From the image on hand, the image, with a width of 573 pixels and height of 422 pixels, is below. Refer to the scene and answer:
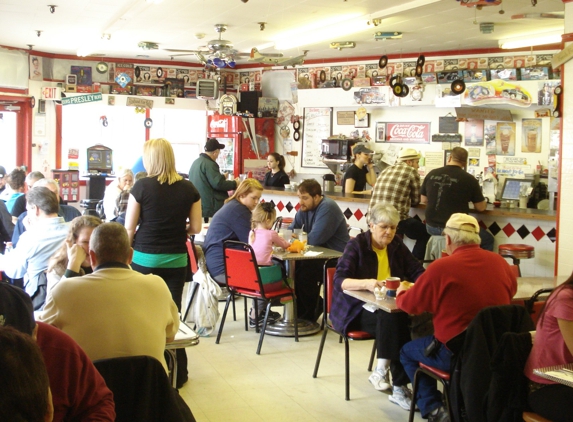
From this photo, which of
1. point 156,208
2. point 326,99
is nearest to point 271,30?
point 326,99

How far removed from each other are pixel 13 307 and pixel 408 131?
Answer: 29.4ft

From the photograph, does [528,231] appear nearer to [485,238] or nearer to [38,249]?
[485,238]

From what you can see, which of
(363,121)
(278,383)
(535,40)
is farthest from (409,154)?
(363,121)

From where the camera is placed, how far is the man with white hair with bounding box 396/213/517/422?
345cm

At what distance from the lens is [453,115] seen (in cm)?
1020

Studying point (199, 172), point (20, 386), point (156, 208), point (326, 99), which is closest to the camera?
point (20, 386)

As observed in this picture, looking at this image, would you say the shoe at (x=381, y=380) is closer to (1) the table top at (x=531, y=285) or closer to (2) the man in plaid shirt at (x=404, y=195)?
(1) the table top at (x=531, y=285)

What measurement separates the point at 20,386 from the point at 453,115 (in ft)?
31.2

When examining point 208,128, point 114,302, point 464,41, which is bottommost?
point 114,302

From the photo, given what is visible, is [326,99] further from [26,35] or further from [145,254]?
[145,254]

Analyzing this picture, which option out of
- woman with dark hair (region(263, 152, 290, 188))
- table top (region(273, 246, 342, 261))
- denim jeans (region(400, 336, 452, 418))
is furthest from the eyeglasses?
woman with dark hair (region(263, 152, 290, 188))

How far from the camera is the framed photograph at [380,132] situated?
11094mm

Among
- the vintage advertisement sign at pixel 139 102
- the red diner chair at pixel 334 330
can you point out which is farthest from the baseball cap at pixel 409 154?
the vintage advertisement sign at pixel 139 102

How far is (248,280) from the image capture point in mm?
5480
